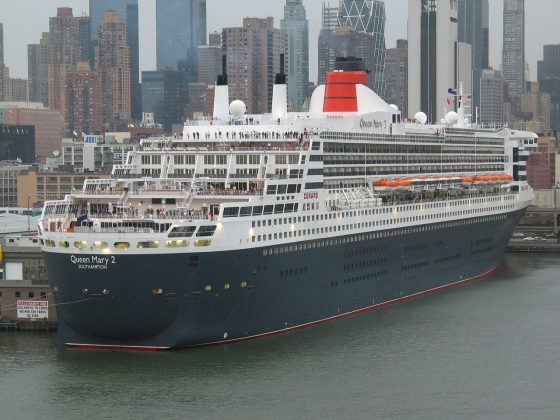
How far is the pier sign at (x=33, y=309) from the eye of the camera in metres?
37.8

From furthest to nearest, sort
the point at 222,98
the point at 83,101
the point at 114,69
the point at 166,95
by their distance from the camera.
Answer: the point at 166,95
the point at 114,69
the point at 83,101
the point at 222,98

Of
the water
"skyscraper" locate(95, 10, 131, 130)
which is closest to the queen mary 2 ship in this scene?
the water

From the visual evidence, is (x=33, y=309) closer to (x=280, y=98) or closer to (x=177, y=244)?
(x=177, y=244)

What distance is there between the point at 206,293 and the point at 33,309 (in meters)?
7.06

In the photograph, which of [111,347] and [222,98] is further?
[222,98]

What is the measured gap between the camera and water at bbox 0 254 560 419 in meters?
29.2

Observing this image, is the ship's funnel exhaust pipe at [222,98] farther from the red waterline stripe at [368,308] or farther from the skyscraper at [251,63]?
the skyscraper at [251,63]

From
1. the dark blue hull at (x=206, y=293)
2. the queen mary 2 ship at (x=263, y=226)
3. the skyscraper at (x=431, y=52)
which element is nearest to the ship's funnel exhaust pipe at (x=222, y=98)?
the queen mary 2 ship at (x=263, y=226)

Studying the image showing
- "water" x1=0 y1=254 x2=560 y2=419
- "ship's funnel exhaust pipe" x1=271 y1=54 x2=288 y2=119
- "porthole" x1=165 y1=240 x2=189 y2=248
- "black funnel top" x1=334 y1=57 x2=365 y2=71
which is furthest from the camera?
"black funnel top" x1=334 y1=57 x2=365 y2=71

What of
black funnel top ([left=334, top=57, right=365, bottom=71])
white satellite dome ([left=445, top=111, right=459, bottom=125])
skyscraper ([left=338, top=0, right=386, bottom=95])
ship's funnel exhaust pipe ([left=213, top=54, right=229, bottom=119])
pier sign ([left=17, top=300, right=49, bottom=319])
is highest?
skyscraper ([left=338, top=0, right=386, bottom=95])

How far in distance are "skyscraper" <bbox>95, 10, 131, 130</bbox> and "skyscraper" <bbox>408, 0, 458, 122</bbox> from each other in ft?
131

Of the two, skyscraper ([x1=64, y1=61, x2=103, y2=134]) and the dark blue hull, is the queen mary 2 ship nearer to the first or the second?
the dark blue hull

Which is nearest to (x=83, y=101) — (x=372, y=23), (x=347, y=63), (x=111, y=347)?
(x=372, y=23)

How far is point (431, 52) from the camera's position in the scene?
152 meters
